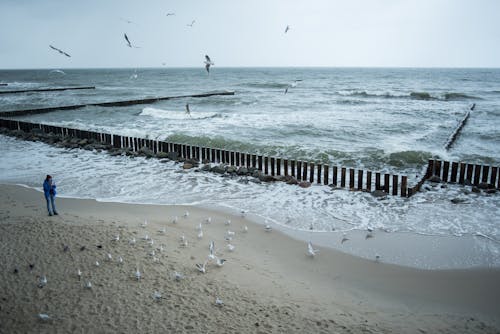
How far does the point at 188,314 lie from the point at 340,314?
6.92 feet

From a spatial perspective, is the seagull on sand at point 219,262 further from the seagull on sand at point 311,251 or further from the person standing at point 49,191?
Answer: the person standing at point 49,191

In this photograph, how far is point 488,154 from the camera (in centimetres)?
1608

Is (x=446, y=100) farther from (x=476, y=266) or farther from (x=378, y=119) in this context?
(x=476, y=266)

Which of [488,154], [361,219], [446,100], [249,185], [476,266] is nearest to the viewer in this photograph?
[476,266]

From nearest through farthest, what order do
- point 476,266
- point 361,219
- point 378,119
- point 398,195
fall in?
point 476,266 → point 361,219 → point 398,195 → point 378,119

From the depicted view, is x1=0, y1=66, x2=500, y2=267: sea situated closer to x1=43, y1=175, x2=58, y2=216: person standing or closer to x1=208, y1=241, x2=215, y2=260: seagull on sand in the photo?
x1=43, y1=175, x2=58, y2=216: person standing

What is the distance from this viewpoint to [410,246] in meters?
7.50

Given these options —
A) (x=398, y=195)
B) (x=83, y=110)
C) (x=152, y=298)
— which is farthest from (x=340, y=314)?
(x=83, y=110)

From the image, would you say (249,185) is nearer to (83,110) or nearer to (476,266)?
(476,266)

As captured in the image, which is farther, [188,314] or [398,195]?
[398,195]

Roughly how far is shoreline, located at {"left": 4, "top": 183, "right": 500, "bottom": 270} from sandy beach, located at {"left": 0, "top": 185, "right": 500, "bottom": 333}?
0.80 ft

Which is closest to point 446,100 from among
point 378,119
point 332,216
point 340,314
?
point 378,119

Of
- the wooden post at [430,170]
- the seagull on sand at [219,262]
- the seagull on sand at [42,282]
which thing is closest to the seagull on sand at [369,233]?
the seagull on sand at [219,262]

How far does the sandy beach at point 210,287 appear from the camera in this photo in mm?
4836
